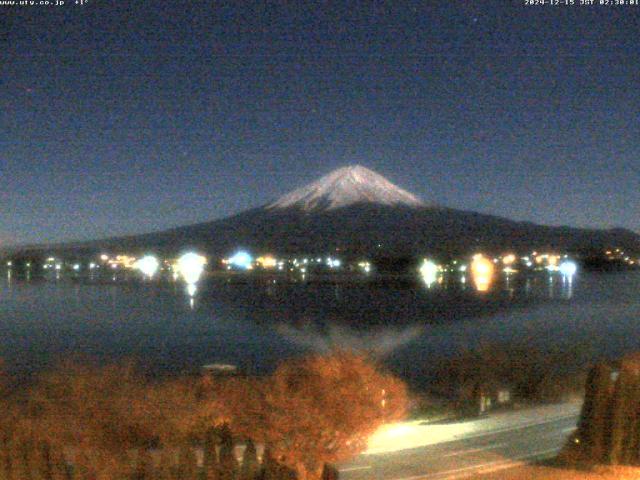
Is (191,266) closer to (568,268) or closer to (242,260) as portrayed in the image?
(242,260)

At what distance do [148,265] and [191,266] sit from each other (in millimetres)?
3508

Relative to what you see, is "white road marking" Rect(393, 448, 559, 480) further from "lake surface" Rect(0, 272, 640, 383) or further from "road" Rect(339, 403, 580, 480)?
"lake surface" Rect(0, 272, 640, 383)

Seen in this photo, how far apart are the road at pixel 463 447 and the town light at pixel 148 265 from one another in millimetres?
38400

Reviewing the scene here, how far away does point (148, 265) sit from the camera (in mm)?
51469

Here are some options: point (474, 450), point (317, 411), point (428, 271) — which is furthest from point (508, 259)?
point (317, 411)

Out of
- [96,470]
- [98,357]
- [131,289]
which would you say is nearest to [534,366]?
[98,357]

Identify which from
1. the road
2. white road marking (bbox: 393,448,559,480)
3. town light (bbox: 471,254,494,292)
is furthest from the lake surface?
white road marking (bbox: 393,448,559,480)

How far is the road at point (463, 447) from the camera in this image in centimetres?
853

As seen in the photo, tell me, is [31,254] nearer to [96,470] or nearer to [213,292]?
[213,292]

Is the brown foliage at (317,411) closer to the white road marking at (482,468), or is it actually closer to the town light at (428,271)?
the white road marking at (482,468)

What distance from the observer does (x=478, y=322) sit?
2894 centimetres

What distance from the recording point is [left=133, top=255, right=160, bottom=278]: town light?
50303mm

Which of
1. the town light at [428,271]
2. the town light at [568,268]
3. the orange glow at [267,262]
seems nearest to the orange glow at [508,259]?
the town light at [568,268]

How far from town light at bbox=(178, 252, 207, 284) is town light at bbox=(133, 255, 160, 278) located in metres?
1.36
